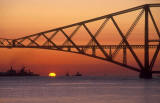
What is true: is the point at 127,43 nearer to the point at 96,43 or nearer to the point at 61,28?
the point at 96,43

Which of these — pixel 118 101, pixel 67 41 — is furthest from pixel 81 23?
pixel 118 101

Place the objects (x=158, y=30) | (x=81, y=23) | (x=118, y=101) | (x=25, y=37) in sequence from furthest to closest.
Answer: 1. (x=25, y=37)
2. (x=81, y=23)
3. (x=158, y=30)
4. (x=118, y=101)

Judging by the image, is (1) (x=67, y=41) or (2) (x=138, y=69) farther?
(1) (x=67, y=41)

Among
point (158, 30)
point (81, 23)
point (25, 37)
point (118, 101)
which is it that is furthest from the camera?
point (25, 37)

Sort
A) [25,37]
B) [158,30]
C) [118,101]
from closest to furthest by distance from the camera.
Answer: [118,101] → [158,30] → [25,37]

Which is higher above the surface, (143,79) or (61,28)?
(61,28)

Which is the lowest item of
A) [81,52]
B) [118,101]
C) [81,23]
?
[118,101]

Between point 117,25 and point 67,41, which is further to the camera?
point 67,41

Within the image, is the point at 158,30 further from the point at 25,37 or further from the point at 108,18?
the point at 25,37

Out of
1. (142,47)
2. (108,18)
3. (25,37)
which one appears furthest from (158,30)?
(25,37)
